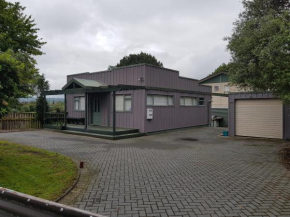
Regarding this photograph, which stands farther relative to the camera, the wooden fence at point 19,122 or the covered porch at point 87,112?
the wooden fence at point 19,122

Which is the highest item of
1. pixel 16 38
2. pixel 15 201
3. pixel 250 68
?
pixel 16 38

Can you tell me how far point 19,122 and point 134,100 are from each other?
27.2 ft

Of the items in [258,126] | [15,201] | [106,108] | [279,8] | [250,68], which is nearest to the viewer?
[15,201]

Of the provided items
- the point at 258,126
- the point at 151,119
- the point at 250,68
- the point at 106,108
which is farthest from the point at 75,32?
the point at 258,126

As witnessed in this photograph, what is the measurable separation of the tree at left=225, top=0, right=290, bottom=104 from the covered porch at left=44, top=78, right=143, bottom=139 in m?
7.07

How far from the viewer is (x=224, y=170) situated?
650 cm

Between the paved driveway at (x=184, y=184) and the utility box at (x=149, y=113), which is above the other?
the utility box at (x=149, y=113)

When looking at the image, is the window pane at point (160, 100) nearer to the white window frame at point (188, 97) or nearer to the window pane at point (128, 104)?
the window pane at point (128, 104)

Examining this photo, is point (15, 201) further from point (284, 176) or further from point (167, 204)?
point (284, 176)

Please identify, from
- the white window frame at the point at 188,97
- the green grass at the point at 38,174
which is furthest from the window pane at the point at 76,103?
the green grass at the point at 38,174

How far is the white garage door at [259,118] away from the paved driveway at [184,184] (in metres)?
4.91

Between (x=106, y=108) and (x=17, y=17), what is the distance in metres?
8.14

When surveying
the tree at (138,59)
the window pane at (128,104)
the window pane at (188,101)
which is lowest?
the window pane at (128,104)

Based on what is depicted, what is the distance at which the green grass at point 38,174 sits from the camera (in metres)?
4.52
